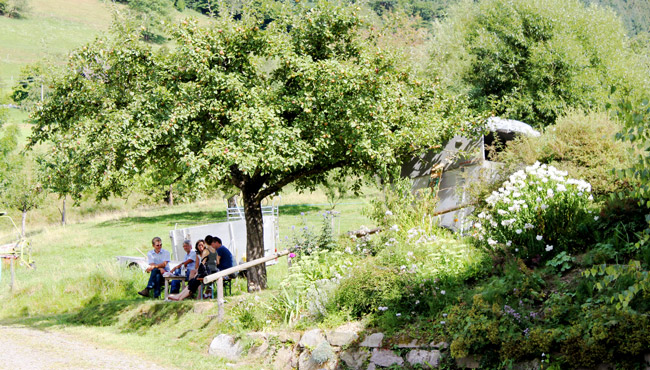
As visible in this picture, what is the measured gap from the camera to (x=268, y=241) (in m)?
18.0

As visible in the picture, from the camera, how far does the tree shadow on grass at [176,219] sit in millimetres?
27742

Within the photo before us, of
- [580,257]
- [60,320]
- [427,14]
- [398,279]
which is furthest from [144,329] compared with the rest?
[427,14]

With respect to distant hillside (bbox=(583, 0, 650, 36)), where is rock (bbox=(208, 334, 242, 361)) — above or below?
below

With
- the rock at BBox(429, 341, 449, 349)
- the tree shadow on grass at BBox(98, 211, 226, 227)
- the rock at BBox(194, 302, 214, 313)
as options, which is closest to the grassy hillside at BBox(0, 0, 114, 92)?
the tree shadow on grass at BBox(98, 211, 226, 227)

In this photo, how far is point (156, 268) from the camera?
42.1ft

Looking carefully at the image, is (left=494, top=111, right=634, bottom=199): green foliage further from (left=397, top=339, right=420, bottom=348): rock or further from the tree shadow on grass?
A: the tree shadow on grass

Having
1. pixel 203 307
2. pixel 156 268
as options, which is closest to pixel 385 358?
pixel 203 307

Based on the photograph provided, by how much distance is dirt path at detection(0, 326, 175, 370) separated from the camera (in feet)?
25.3

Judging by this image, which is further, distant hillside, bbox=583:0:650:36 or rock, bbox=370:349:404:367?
distant hillside, bbox=583:0:650:36

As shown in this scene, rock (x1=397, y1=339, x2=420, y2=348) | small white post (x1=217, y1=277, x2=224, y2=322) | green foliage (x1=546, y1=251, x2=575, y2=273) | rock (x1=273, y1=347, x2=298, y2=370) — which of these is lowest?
rock (x1=273, y1=347, x2=298, y2=370)

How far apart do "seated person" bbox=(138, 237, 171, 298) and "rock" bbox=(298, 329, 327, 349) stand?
18.4 feet

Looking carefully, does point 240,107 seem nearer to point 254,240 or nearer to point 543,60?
point 254,240

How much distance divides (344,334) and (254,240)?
13.5 ft

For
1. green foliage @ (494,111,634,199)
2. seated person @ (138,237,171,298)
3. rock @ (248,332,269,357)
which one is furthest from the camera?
seated person @ (138,237,171,298)
